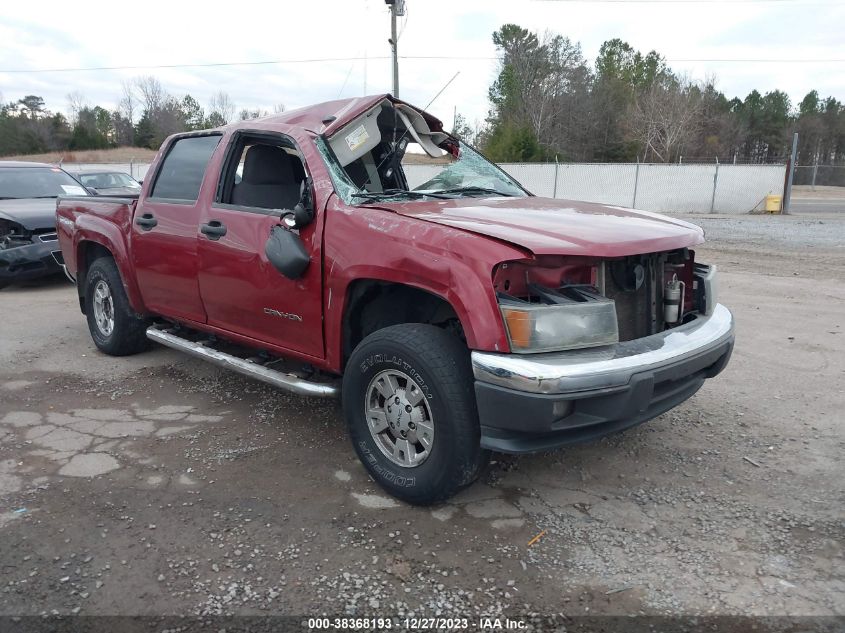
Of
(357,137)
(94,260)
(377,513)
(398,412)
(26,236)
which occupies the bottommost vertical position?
(377,513)

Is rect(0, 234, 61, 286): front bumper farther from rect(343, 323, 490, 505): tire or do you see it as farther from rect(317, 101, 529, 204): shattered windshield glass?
rect(343, 323, 490, 505): tire

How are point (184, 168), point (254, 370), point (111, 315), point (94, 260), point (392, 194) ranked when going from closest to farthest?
point (392, 194)
point (254, 370)
point (184, 168)
point (111, 315)
point (94, 260)

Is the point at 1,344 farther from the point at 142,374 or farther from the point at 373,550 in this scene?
the point at 373,550

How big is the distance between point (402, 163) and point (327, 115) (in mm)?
985

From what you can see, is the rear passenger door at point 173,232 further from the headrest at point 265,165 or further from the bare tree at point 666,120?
the bare tree at point 666,120

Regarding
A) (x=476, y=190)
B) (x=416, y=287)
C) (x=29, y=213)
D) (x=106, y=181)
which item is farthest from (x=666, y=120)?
(x=416, y=287)

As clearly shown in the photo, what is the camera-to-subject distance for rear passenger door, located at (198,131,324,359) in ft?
11.9

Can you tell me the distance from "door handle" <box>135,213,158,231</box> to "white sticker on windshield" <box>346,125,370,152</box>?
5.37ft

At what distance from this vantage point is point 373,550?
2.85 meters

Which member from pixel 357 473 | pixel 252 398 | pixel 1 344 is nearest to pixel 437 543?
pixel 357 473

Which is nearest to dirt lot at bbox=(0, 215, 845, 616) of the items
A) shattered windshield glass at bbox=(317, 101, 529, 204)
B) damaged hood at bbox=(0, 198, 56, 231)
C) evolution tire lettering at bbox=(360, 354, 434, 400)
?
evolution tire lettering at bbox=(360, 354, 434, 400)

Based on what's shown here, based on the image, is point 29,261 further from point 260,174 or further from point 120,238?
point 260,174

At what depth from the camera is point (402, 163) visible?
484 centimetres

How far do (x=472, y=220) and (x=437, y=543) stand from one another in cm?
149
